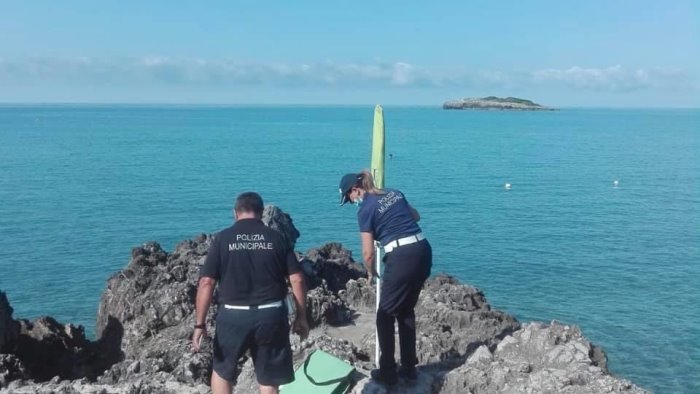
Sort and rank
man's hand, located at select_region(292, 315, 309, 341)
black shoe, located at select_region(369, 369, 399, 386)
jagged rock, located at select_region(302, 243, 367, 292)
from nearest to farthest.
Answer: man's hand, located at select_region(292, 315, 309, 341), black shoe, located at select_region(369, 369, 399, 386), jagged rock, located at select_region(302, 243, 367, 292)

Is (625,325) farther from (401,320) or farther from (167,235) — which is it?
(167,235)

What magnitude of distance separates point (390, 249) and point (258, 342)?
2.06 meters

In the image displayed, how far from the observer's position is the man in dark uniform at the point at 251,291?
709cm

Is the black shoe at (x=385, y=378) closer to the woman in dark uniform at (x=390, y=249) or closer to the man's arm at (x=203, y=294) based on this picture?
the woman in dark uniform at (x=390, y=249)

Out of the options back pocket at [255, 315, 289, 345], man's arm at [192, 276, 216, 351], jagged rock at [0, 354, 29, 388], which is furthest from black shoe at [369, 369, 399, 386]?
jagged rock at [0, 354, 29, 388]

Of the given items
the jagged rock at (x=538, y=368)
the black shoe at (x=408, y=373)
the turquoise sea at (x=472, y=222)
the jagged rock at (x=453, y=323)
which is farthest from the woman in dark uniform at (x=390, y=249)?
the turquoise sea at (x=472, y=222)

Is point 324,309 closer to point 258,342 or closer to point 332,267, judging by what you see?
point 332,267

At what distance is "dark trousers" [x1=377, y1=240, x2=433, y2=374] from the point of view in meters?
8.45

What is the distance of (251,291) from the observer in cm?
712

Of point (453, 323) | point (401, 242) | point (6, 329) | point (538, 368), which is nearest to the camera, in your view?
point (401, 242)

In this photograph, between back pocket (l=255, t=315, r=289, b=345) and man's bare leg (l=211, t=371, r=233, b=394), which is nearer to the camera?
back pocket (l=255, t=315, r=289, b=345)

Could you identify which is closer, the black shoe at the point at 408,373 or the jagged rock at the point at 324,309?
the black shoe at the point at 408,373

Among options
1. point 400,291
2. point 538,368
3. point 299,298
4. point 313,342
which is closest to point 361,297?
point 313,342

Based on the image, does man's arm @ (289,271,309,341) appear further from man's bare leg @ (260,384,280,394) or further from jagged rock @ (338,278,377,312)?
jagged rock @ (338,278,377,312)
